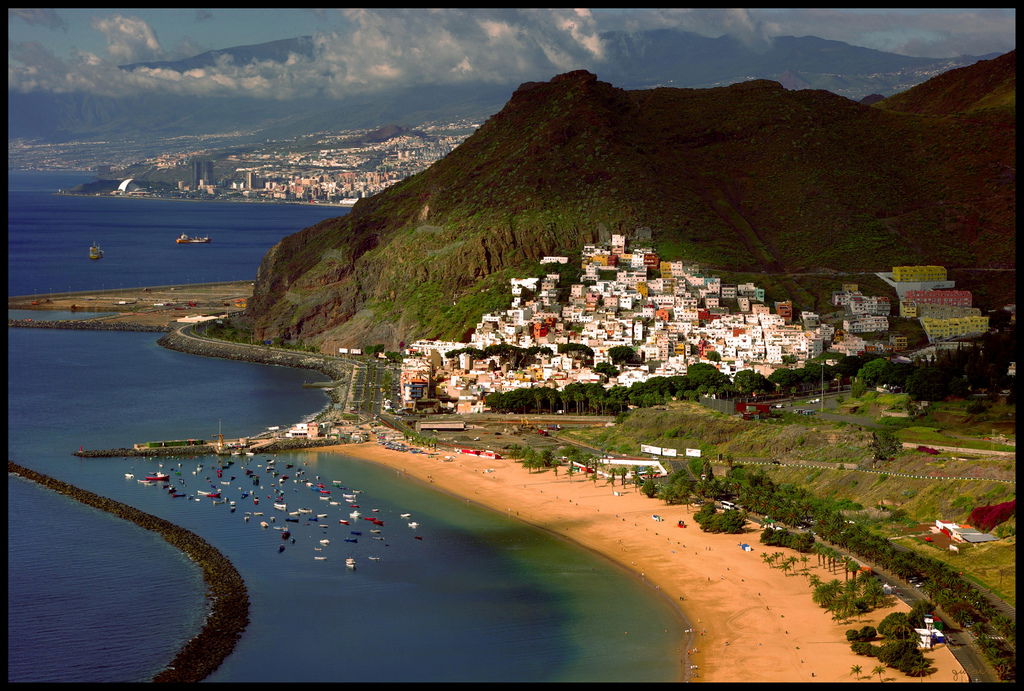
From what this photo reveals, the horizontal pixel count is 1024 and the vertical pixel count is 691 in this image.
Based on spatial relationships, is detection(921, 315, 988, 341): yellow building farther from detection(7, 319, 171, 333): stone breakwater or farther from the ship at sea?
the ship at sea

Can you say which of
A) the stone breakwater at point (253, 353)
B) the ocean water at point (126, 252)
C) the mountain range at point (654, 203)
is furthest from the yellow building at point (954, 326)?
the ocean water at point (126, 252)

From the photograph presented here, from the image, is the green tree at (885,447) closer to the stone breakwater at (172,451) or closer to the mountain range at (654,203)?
the stone breakwater at (172,451)

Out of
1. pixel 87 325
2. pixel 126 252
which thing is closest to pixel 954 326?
pixel 87 325

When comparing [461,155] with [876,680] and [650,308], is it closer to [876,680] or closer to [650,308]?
[650,308]

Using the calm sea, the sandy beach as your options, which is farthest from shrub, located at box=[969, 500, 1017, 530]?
the calm sea

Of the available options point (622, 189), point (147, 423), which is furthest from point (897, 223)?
point (147, 423)
